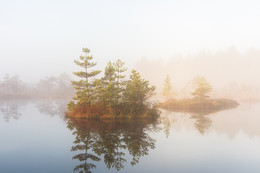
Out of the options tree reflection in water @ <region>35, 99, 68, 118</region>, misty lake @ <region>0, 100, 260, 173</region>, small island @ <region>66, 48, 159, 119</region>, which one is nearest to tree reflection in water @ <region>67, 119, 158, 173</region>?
Result: misty lake @ <region>0, 100, 260, 173</region>

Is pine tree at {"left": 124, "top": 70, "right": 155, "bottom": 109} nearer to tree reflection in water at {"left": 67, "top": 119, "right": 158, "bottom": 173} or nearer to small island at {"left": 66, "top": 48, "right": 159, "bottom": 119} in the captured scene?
small island at {"left": 66, "top": 48, "right": 159, "bottom": 119}

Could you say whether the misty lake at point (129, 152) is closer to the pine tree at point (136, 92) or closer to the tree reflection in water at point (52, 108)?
the pine tree at point (136, 92)

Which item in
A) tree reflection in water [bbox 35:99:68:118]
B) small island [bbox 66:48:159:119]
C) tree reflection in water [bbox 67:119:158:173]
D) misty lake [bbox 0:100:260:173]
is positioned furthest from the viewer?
tree reflection in water [bbox 35:99:68:118]

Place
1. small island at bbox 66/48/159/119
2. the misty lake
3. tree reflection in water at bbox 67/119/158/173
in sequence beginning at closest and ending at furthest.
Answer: the misty lake → tree reflection in water at bbox 67/119/158/173 → small island at bbox 66/48/159/119

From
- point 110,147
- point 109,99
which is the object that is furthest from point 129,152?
point 109,99

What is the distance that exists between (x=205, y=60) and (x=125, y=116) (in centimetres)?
18944

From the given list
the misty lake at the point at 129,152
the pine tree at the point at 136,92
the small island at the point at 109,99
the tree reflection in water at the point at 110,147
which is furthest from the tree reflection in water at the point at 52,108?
the tree reflection in water at the point at 110,147

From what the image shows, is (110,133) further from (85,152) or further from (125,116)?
(125,116)

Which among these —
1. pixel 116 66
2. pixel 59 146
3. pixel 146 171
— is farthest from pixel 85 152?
pixel 116 66

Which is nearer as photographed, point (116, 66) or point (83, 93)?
point (83, 93)

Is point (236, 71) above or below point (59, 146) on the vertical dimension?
above

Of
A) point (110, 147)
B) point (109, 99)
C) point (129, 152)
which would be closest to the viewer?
point (129, 152)

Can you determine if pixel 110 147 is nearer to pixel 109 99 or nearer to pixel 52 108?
pixel 109 99

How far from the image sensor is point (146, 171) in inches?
354
